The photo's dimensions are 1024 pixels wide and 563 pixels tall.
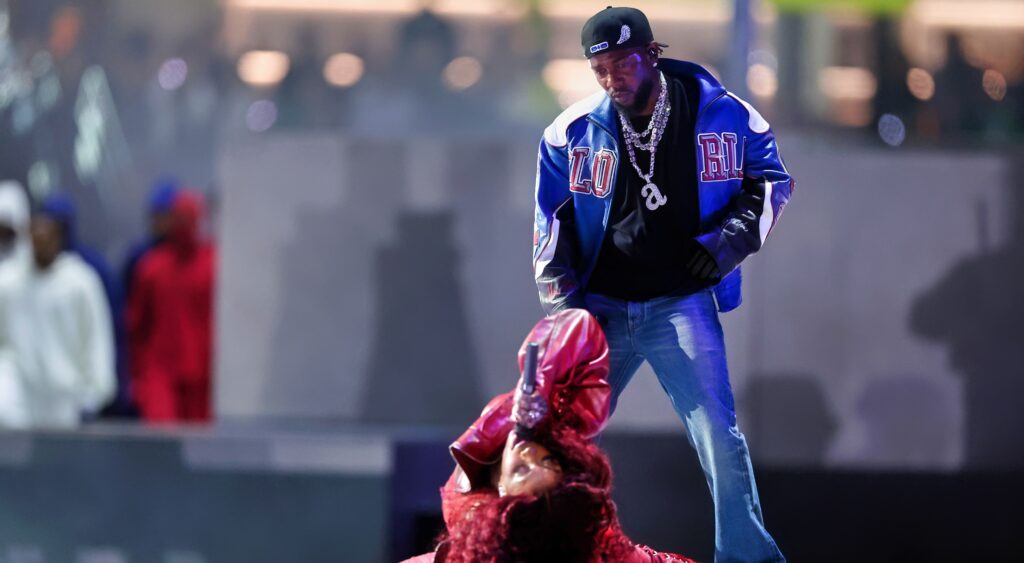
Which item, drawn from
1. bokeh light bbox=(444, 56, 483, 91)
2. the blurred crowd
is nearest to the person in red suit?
bokeh light bbox=(444, 56, 483, 91)

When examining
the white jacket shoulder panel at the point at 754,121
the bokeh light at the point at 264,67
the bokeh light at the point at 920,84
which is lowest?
the white jacket shoulder panel at the point at 754,121

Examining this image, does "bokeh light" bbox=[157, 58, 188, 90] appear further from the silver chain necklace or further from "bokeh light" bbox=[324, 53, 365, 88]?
the silver chain necklace

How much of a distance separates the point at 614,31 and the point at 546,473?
1138 mm

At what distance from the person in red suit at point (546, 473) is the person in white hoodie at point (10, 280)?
14.1 ft

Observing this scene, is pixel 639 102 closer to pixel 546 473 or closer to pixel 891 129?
pixel 546 473

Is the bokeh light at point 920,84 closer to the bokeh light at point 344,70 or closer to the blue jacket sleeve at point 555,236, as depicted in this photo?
the bokeh light at point 344,70

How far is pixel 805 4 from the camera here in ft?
20.9

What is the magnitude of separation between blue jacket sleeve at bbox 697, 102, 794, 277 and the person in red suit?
0.48 m

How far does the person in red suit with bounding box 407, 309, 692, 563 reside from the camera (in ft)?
9.20

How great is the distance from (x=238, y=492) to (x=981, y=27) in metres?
4.10

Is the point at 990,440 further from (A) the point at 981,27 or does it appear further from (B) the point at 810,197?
(A) the point at 981,27

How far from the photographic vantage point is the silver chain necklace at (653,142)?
3.56 metres

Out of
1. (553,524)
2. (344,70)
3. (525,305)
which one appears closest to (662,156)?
(553,524)

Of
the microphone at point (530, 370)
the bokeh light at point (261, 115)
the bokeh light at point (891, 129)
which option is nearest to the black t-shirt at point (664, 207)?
the microphone at point (530, 370)
